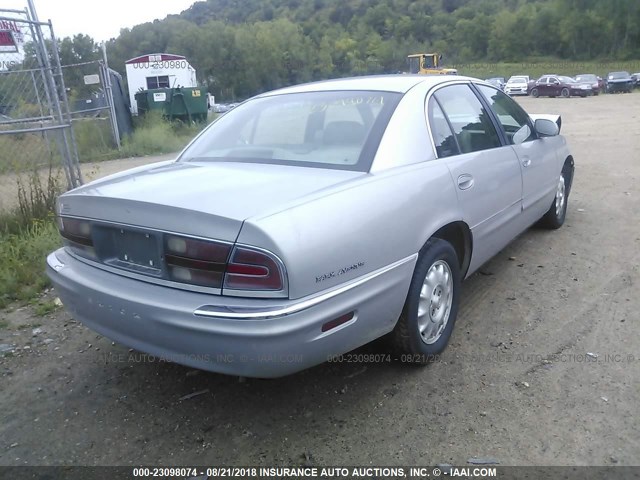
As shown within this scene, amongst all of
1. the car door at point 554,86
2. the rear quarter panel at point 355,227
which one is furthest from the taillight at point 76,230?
the car door at point 554,86

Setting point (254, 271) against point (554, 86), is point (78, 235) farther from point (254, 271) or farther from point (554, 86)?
point (554, 86)

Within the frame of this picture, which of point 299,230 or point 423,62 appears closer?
point 299,230

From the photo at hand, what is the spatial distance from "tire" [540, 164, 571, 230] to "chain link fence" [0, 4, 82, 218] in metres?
4.96

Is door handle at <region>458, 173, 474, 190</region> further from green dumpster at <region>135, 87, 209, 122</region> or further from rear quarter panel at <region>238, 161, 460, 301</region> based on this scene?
green dumpster at <region>135, 87, 209, 122</region>

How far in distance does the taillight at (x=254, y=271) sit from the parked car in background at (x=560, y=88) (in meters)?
35.9

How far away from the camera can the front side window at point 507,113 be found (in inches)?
160

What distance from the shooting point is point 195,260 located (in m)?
2.21

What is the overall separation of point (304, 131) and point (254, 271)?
1.39 m

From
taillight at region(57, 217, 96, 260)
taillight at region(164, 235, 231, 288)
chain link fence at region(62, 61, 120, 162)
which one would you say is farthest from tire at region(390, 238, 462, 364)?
chain link fence at region(62, 61, 120, 162)

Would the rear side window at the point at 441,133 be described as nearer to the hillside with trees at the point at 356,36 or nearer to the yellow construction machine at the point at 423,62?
the hillside with trees at the point at 356,36

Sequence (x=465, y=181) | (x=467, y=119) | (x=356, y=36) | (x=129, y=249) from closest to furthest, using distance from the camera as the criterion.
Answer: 1. (x=129, y=249)
2. (x=465, y=181)
3. (x=467, y=119)
4. (x=356, y=36)

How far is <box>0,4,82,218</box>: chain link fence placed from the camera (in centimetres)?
554

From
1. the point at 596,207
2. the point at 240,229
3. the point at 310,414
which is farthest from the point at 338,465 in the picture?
the point at 596,207

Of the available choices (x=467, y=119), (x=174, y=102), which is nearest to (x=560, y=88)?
(x=174, y=102)
